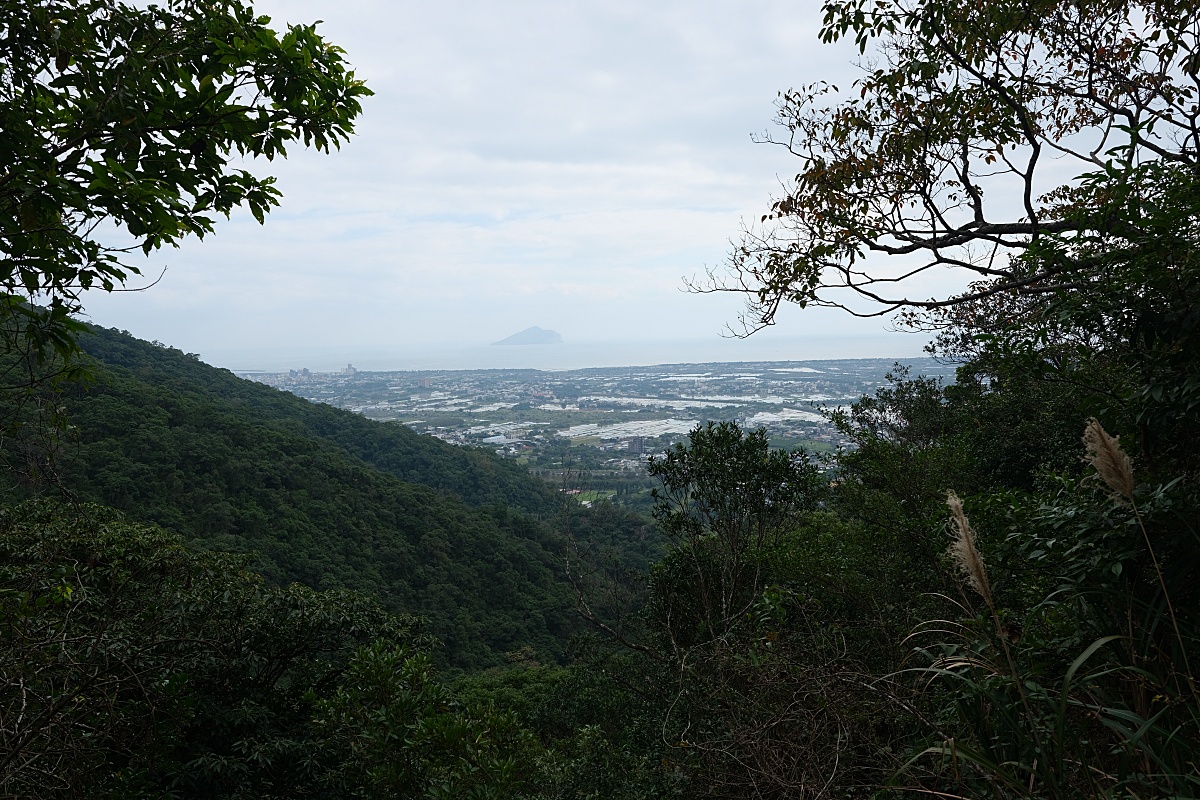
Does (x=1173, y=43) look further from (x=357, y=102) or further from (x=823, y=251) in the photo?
(x=357, y=102)

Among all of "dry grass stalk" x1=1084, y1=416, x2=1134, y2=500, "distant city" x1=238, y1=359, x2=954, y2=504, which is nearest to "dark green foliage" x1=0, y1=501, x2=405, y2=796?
"dry grass stalk" x1=1084, y1=416, x2=1134, y2=500

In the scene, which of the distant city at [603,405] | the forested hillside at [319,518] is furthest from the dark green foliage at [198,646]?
the forested hillside at [319,518]

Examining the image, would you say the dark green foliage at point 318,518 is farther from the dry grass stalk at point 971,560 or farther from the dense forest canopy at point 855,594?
the dry grass stalk at point 971,560

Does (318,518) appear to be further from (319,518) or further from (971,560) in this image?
(971,560)

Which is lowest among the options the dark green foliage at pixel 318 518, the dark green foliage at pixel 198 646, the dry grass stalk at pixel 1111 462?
the dark green foliage at pixel 318 518

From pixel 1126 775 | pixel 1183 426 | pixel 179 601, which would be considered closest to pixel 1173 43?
pixel 1183 426

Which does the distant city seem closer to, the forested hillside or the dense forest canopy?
the dense forest canopy

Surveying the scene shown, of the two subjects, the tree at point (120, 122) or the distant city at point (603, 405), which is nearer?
the tree at point (120, 122)
